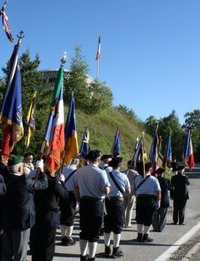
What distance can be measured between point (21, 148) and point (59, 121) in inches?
745

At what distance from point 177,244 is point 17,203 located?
4.94 meters

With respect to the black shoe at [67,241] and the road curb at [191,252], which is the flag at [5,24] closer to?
the black shoe at [67,241]

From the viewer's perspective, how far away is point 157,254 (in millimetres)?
9016

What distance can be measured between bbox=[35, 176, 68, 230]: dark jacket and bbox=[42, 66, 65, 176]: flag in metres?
0.70

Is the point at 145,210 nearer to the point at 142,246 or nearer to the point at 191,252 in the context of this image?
the point at 142,246

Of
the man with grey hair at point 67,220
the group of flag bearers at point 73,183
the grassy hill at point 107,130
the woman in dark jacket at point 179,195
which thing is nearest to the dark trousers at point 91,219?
the group of flag bearers at point 73,183

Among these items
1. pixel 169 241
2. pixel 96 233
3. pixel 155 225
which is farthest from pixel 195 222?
pixel 96 233

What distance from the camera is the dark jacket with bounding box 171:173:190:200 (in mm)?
13086

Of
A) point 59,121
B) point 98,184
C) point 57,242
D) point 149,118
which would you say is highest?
point 149,118

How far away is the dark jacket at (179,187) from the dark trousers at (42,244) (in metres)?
6.50

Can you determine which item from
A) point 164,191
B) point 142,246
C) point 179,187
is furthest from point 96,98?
point 142,246

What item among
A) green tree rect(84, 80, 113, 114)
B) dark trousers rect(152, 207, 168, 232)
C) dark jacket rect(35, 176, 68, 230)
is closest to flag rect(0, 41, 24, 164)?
dark jacket rect(35, 176, 68, 230)

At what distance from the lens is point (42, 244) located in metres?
7.34

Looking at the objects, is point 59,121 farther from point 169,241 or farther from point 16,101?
point 169,241
